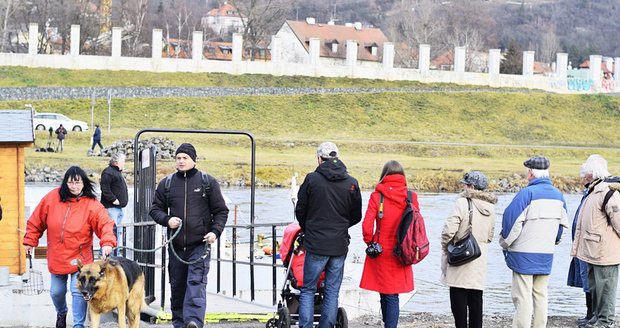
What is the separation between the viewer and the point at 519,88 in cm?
8038

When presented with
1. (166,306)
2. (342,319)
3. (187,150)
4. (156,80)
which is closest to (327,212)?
(342,319)

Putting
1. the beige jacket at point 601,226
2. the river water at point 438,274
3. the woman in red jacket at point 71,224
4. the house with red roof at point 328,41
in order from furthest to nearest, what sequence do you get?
1. the house with red roof at point 328,41
2. the river water at point 438,274
3. the beige jacket at point 601,226
4. the woman in red jacket at point 71,224

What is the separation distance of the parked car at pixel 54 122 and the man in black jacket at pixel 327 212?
4543 centimetres

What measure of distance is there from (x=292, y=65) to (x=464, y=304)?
2656 inches

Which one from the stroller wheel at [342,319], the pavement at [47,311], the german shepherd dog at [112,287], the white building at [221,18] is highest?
the white building at [221,18]

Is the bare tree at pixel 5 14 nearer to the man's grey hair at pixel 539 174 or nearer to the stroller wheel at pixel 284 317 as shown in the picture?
the stroller wheel at pixel 284 317

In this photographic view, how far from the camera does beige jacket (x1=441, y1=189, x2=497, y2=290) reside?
10.4 meters

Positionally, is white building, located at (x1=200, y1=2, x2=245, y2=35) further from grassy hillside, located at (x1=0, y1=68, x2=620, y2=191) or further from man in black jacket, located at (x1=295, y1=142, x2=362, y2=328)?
man in black jacket, located at (x1=295, y1=142, x2=362, y2=328)

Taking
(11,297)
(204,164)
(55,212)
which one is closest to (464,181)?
(55,212)

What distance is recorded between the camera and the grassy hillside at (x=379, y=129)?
48.0m

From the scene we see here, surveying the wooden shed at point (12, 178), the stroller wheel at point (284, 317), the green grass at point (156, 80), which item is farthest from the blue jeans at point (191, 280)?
the green grass at point (156, 80)

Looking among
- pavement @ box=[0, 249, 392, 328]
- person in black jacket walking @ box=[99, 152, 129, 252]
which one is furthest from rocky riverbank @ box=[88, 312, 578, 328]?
→ person in black jacket walking @ box=[99, 152, 129, 252]

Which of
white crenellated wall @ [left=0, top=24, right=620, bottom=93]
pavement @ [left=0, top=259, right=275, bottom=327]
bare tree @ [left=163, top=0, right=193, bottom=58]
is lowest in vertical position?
pavement @ [left=0, top=259, right=275, bottom=327]

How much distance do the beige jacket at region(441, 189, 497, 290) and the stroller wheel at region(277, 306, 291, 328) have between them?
1484mm
